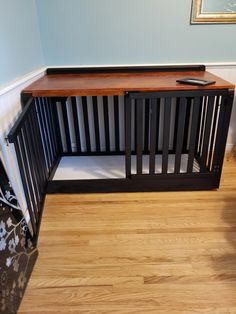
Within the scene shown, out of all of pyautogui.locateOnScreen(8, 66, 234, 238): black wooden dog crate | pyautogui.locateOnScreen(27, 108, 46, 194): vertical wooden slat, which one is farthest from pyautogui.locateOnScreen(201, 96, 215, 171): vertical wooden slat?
pyautogui.locateOnScreen(27, 108, 46, 194): vertical wooden slat

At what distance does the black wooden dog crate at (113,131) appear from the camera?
1.60 metres

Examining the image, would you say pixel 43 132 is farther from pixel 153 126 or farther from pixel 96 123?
pixel 153 126

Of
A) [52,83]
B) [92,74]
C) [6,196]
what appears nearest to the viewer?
[6,196]

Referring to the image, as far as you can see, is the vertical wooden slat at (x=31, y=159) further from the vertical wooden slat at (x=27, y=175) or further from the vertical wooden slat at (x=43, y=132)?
the vertical wooden slat at (x=43, y=132)

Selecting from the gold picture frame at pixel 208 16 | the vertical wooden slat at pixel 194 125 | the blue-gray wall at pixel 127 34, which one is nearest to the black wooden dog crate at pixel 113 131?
the vertical wooden slat at pixel 194 125

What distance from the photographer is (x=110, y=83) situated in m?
1.76

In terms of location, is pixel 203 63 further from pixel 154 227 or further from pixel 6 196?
pixel 6 196

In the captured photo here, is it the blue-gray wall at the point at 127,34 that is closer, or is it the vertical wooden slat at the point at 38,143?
the vertical wooden slat at the point at 38,143

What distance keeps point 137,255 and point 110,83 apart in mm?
1180

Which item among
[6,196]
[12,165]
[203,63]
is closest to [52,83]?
[12,165]

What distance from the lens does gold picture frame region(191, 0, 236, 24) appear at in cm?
196

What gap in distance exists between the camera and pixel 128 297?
46.8 inches

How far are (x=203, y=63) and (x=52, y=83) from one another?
4.36 ft

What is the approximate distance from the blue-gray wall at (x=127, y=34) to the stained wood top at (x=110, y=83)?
161 mm
